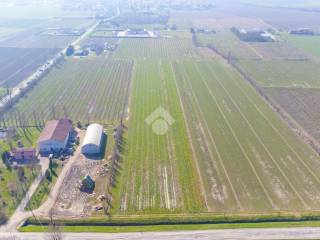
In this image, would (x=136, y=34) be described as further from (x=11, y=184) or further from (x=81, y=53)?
(x=11, y=184)

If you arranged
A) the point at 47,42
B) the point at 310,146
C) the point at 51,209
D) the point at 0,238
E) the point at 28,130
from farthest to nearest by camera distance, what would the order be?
the point at 47,42 < the point at 28,130 < the point at 310,146 < the point at 51,209 < the point at 0,238

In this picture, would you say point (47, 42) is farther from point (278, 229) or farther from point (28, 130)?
point (278, 229)

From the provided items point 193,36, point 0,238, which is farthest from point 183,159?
point 193,36

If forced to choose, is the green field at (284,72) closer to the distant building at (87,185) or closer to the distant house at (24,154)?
the distant building at (87,185)

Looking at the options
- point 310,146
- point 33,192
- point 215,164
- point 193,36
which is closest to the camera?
point 33,192

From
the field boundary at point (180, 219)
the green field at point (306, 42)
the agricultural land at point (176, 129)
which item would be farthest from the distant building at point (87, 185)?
the green field at point (306, 42)

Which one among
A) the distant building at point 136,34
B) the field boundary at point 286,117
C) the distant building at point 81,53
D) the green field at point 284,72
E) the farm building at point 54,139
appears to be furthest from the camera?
the distant building at point 136,34
